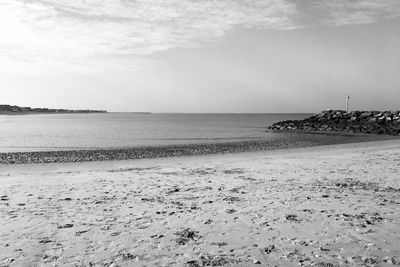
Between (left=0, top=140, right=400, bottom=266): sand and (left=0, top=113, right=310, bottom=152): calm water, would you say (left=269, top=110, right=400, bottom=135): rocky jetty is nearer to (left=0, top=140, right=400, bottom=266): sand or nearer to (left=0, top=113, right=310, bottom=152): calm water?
(left=0, top=113, right=310, bottom=152): calm water

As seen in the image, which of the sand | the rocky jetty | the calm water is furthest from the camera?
the rocky jetty

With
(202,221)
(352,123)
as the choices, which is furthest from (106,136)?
(202,221)

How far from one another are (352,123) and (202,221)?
1952 inches

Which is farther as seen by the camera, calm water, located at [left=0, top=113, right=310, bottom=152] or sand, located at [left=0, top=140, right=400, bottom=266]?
calm water, located at [left=0, top=113, right=310, bottom=152]

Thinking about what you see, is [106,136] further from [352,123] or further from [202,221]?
[202,221]

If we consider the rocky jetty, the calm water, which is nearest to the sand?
the calm water

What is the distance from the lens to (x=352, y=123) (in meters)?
50.7

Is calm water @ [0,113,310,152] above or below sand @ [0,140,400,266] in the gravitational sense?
below

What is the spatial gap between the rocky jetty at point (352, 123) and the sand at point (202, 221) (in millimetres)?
37845

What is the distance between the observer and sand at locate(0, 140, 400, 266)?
5441 mm

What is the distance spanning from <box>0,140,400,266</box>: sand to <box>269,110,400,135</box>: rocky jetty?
124ft

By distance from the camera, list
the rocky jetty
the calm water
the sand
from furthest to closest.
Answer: the rocky jetty < the calm water < the sand

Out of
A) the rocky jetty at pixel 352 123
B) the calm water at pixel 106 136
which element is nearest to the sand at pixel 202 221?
the calm water at pixel 106 136

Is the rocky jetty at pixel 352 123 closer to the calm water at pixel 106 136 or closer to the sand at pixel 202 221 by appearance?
the calm water at pixel 106 136
